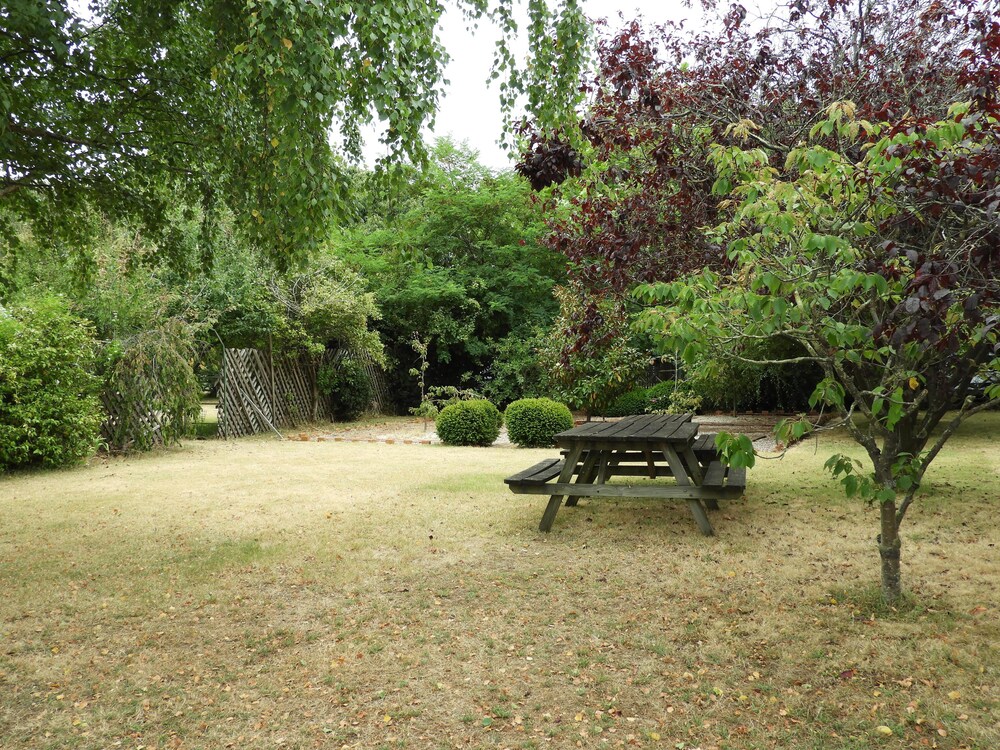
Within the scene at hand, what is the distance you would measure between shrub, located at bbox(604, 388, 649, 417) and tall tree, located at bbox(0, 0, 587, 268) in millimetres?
11763

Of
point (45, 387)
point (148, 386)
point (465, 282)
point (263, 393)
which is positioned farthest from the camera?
point (465, 282)

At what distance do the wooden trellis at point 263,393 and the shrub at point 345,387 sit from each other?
0.84 ft

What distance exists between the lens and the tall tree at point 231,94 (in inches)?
130

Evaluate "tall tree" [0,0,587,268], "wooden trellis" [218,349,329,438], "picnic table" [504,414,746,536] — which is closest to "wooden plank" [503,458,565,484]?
"picnic table" [504,414,746,536]

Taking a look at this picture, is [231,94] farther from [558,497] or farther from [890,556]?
[890,556]

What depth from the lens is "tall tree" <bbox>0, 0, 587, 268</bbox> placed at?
330cm

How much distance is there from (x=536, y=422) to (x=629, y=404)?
5103 mm

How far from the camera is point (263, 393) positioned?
13.8m

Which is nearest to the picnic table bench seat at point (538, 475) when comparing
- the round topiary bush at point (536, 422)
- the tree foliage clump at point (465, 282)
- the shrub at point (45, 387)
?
the round topiary bush at point (536, 422)

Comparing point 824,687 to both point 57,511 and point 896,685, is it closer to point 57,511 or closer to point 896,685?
point 896,685

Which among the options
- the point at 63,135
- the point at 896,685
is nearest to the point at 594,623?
the point at 896,685

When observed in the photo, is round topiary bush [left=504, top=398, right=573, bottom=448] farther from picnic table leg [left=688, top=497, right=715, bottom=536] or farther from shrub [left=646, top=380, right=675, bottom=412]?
picnic table leg [left=688, top=497, right=715, bottom=536]

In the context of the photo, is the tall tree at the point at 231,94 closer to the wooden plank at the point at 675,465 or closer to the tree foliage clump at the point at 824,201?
the tree foliage clump at the point at 824,201

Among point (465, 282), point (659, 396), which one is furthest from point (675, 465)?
point (465, 282)
